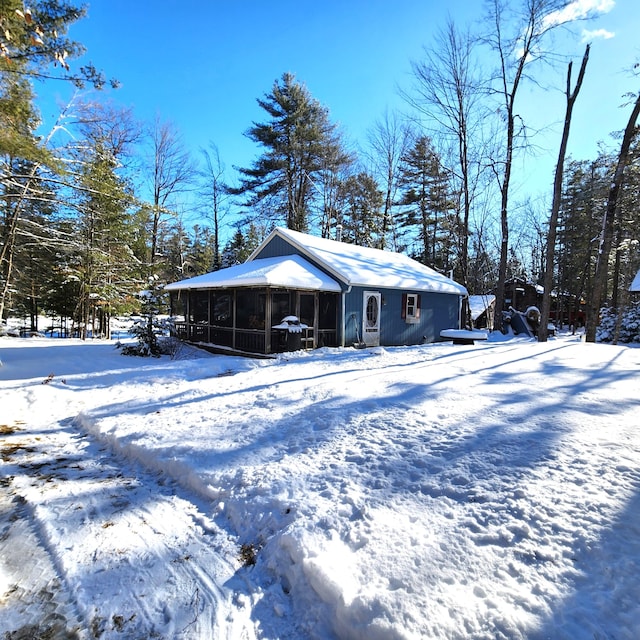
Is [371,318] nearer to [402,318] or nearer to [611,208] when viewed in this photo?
[402,318]

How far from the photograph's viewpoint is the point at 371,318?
13.2m

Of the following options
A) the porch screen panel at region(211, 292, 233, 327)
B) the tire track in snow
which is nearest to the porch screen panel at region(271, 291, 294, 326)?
the porch screen panel at region(211, 292, 233, 327)

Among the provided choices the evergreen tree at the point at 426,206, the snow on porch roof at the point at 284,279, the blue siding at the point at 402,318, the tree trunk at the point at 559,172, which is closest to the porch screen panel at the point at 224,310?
the snow on porch roof at the point at 284,279

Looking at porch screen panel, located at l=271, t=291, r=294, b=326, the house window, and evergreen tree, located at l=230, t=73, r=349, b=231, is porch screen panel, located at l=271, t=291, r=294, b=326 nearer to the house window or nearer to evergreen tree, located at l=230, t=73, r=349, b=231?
the house window

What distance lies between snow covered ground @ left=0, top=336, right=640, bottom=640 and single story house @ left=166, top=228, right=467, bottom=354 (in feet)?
20.7

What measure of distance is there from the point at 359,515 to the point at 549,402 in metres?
3.14

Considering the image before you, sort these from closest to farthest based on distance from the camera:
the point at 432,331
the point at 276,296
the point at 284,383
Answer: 1. the point at 284,383
2. the point at 276,296
3. the point at 432,331

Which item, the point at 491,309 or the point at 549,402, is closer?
the point at 549,402

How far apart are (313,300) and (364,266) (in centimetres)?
244

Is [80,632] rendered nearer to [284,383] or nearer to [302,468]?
[302,468]

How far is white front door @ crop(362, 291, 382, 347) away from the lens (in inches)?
507

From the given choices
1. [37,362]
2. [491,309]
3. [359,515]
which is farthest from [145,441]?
[491,309]

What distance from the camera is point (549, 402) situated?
4.32 meters

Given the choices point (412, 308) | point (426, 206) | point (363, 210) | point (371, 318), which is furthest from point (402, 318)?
point (426, 206)
